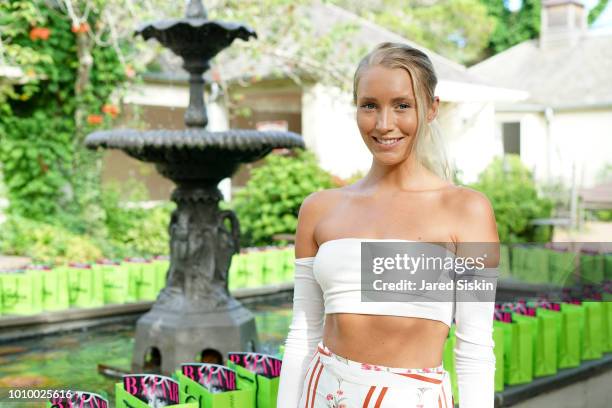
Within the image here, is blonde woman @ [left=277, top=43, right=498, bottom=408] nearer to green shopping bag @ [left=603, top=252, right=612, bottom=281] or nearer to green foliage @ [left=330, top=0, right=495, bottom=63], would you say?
green shopping bag @ [left=603, top=252, right=612, bottom=281]

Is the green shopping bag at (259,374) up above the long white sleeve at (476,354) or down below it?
below

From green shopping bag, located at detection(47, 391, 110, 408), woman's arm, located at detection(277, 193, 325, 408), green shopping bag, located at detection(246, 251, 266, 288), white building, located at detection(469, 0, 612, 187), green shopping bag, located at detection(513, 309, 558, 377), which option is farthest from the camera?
white building, located at detection(469, 0, 612, 187)

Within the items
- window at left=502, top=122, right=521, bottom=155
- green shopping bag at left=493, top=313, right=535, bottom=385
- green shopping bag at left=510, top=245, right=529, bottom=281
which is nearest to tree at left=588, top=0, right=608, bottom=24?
window at left=502, top=122, right=521, bottom=155

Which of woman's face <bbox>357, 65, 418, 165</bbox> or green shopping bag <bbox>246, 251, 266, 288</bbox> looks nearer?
woman's face <bbox>357, 65, 418, 165</bbox>

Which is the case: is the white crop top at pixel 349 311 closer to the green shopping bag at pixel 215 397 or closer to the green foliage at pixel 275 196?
the green shopping bag at pixel 215 397

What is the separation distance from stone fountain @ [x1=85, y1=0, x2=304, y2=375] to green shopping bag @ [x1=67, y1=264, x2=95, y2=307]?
148 centimetres

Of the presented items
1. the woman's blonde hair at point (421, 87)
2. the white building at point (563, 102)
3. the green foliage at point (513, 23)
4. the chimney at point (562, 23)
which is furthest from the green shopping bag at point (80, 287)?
the green foliage at point (513, 23)

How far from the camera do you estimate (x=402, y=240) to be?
1929 millimetres

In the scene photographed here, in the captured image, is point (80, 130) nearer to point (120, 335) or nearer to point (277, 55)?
point (277, 55)

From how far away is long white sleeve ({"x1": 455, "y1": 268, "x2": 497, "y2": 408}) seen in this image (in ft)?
6.07

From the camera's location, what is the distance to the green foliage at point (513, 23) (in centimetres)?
3409

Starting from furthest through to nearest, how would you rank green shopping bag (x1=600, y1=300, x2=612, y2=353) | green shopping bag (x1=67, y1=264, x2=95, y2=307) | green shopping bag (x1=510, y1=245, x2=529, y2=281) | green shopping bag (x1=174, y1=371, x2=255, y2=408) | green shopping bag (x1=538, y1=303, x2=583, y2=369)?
green shopping bag (x1=510, y1=245, x2=529, y2=281)
green shopping bag (x1=67, y1=264, x2=95, y2=307)
green shopping bag (x1=600, y1=300, x2=612, y2=353)
green shopping bag (x1=538, y1=303, x2=583, y2=369)
green shopping bag (x1=174, y1=371, x2=255, y2=408)

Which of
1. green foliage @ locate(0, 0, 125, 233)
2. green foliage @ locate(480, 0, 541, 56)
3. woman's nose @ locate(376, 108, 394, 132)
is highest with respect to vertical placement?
green foliage @ locate(480, 0, 541, 56)

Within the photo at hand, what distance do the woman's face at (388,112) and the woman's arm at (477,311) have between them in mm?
238
